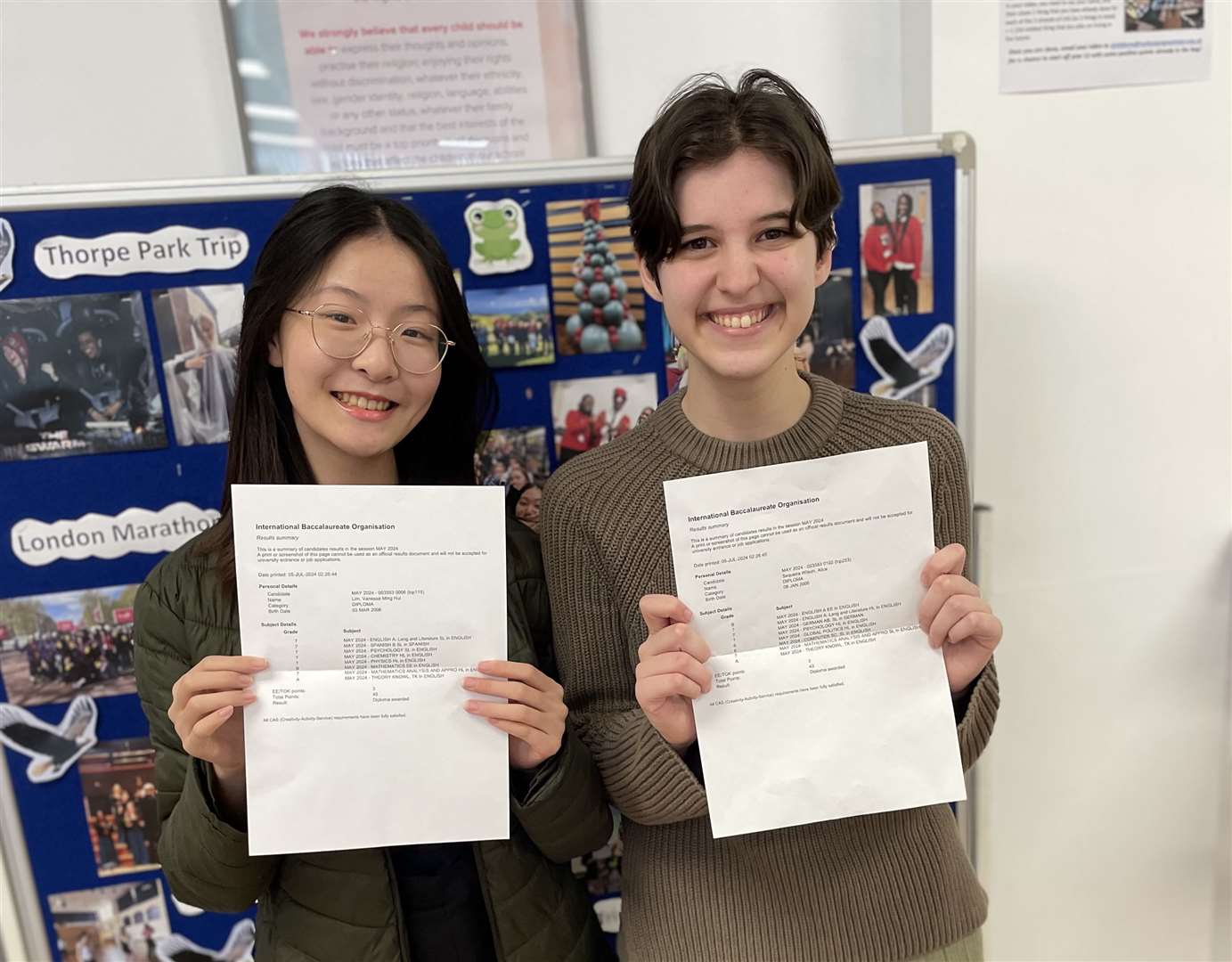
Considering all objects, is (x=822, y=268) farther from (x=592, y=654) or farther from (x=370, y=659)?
(x=370, y=659)

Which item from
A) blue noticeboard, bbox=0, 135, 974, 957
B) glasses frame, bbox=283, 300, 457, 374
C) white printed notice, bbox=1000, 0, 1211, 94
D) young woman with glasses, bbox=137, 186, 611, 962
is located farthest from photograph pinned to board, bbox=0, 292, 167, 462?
white printed notice, bbox=1000, 0, 1211, 94

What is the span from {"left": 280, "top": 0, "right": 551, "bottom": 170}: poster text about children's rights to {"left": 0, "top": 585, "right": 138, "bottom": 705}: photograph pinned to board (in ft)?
2.90

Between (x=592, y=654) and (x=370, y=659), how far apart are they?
0.92 feet

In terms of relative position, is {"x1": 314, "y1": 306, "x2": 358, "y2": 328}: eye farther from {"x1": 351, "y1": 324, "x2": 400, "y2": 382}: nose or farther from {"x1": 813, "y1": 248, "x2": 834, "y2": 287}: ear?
{"x1": 813, "y1": 248, "x2": 834, "y2": 287}: ear

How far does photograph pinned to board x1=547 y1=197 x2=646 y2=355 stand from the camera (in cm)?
137

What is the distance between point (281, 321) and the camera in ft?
3.41

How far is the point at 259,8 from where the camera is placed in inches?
58.9

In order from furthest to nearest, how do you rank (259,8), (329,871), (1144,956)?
(1144,956) → (259,8) → (329,871)

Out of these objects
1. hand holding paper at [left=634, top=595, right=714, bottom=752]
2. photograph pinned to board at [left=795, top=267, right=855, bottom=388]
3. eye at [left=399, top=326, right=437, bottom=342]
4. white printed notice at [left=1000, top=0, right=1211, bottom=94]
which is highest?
white printed notice at [left=1000, top=0, right=1211, bottom=94]

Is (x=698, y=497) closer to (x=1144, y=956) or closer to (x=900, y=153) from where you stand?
(x=900, y=153)

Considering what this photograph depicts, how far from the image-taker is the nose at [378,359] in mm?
989

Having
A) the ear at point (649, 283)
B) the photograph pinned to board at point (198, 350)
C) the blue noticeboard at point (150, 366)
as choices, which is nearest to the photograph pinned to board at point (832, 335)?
the blue noticeboard at point (150, 366)

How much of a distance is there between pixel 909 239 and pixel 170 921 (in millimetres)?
1756

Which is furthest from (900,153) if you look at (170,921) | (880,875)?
(170,921)
